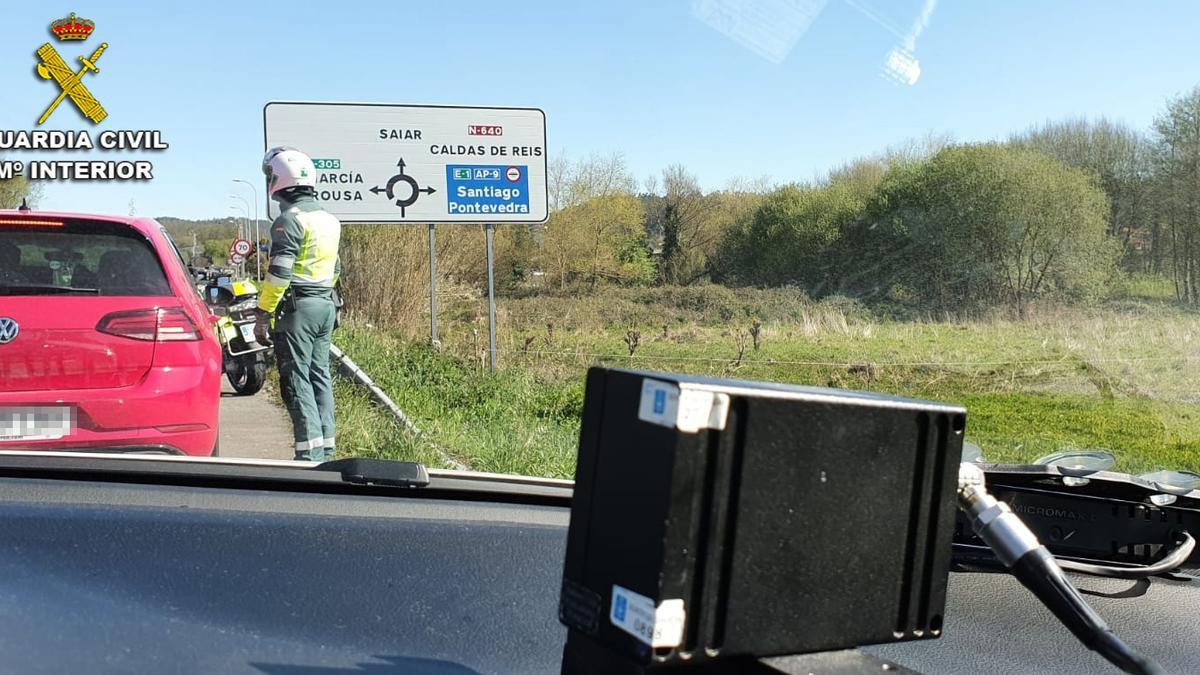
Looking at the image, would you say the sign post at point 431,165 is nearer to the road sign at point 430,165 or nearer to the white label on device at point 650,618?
the road sign at point 430,165

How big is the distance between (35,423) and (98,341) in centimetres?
50

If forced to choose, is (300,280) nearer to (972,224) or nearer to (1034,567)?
(972,224)

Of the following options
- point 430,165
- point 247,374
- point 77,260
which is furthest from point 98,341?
point 430,165

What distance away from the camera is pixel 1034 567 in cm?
137

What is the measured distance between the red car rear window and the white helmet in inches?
102

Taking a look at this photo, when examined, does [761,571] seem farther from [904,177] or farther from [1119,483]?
[904,177]

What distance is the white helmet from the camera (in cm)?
756

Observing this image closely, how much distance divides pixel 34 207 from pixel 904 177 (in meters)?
4.58

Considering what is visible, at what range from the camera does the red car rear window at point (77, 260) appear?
4.71 m

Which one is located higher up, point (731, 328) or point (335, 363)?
point (731, 328)

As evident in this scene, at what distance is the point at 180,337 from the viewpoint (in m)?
5.09

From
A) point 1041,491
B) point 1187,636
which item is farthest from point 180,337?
point 1187,636

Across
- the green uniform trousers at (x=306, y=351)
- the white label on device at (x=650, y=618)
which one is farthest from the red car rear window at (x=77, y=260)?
the white label on device at (x=650, y=618)

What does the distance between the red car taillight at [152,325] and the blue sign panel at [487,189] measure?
8428 millimetres
